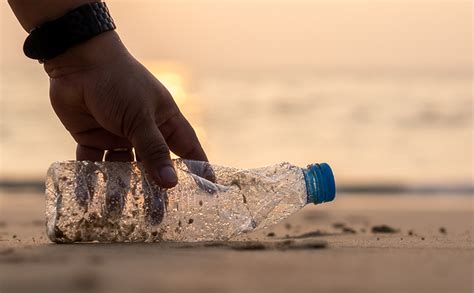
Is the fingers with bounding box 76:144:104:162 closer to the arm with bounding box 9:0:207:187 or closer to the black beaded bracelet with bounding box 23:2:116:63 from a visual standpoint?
the arm with bounding box 9:0:207:187

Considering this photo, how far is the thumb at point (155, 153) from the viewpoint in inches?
118

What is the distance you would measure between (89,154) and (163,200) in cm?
34

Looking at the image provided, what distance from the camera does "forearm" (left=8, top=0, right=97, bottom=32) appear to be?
10.0 ft

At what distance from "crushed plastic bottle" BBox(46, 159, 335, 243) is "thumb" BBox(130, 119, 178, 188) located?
0.23 meters

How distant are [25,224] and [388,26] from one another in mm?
40356

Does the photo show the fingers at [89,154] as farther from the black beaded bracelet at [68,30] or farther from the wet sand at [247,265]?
the black beaded bracelet at [68,30]

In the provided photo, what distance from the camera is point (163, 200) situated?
3.28 meters

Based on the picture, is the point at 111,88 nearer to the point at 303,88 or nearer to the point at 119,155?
the point at 119,155

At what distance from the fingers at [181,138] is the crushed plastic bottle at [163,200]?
0.06 m

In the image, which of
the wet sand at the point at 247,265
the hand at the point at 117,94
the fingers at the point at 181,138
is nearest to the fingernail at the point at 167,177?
the hand at the point at 117,94

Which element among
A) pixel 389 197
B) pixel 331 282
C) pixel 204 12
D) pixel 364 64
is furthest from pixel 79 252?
pixel 204 12

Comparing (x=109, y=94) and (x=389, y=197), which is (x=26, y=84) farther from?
(x=109, y=94)

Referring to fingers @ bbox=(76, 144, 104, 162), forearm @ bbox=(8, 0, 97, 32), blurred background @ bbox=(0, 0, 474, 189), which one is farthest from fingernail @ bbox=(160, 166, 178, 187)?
blurred background @ bbox=(0, 0, 474, 189)

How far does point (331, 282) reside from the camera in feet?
7.55
